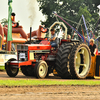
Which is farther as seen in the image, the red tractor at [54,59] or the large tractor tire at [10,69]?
the large tractor tire at [10,69]

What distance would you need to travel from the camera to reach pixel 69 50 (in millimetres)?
12914

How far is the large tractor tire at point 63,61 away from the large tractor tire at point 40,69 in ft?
1.68

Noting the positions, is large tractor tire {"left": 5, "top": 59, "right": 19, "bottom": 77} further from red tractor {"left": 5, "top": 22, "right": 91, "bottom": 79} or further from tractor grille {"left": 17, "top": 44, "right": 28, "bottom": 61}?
tractor grille {"left": 17, "top": 44, "right": 28, "bottom": 61}

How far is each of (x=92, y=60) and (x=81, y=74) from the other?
0.96 metres

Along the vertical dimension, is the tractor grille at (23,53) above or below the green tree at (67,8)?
below

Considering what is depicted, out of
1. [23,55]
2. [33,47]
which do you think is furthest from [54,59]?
[23,55]

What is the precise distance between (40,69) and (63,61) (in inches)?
41.2

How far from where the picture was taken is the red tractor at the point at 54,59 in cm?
1277

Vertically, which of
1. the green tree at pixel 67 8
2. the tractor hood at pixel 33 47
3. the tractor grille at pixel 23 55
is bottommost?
the tractor grille at pixel 23 55

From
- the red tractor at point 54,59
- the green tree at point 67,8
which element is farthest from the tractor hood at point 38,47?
the green tree at point 67,8

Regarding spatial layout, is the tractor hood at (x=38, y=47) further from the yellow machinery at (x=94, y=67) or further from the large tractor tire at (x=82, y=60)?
the yellow machinery at (x=94, y=67)

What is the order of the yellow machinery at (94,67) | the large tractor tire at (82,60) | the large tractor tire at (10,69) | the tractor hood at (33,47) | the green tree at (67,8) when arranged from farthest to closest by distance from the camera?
the green tree at (67,8), the yellow machinery at (94,67), the large tractor tire at (82,60), the large tractor tire at (10,69), the tractor hood at (33,47)

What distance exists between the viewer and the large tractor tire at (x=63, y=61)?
1274 cm

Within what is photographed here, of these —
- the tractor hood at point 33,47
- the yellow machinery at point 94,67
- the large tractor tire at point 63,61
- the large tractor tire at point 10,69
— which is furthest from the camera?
the yellow machinery at point 94,67
